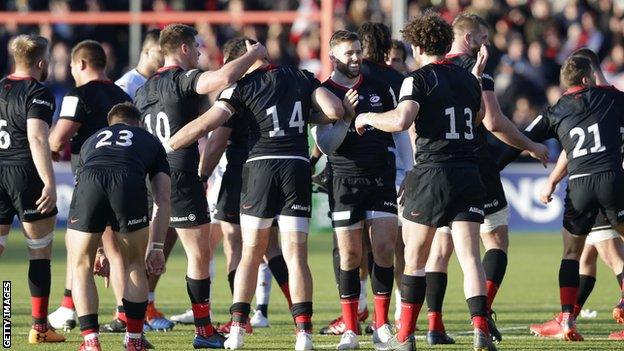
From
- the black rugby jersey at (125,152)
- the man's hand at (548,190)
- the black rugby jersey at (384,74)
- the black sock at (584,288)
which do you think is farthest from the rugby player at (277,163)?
the black sock at (584,288)

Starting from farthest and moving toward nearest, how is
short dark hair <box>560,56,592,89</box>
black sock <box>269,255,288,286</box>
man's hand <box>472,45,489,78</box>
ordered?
black sock <box>269,255,288,286</box>, short dark hair <box>560,56,592,89</box>, man's hand <box>472,45,489,78</box>

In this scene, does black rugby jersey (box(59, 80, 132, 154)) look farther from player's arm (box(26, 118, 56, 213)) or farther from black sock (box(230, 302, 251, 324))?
black sock (box(230, 302, 251, 324))

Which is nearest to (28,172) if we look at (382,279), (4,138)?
(4,138)

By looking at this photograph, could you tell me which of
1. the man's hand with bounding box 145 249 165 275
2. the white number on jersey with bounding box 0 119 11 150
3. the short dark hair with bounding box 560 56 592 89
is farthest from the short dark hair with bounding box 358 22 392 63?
the white number on jersey with bounding box 0 119 11 150

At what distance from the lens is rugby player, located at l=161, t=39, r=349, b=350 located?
32.6 feet

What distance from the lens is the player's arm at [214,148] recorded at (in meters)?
10.5

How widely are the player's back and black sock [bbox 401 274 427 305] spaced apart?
1.95 meters

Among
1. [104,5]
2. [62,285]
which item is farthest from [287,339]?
[104,5]

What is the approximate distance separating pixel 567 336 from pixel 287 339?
2296mm

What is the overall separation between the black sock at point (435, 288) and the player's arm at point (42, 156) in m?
3.03

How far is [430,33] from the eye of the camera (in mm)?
9570

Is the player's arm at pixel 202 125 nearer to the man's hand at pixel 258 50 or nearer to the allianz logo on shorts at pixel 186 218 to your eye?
the man's hand at pixel 258 50

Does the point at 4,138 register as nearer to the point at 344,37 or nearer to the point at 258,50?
the point at 258,50

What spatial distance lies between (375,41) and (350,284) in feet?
6.66
